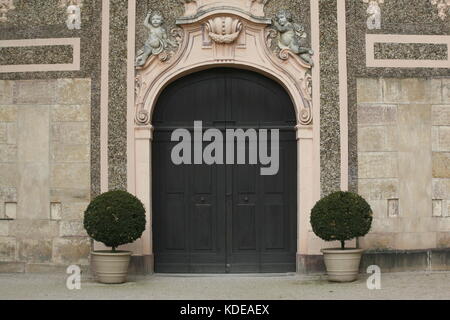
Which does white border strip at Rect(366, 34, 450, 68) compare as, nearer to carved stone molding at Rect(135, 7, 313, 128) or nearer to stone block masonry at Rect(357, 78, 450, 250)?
stone block masonry at Rect(357, 78, 450, 250)

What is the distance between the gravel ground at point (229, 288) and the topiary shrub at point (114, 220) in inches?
29.0

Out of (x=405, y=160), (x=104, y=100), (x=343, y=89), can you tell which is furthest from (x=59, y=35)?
(x=405, y=160)

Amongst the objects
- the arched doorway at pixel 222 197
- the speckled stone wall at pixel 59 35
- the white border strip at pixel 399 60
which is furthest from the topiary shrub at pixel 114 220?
the white border strip at pixel 399 60

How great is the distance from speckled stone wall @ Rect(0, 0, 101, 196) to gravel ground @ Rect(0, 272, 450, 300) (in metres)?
1.88

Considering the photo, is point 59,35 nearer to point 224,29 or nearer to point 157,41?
point 157,41

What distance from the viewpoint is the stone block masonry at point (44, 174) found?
13891 mm

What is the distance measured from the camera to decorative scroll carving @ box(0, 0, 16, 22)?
14312mm

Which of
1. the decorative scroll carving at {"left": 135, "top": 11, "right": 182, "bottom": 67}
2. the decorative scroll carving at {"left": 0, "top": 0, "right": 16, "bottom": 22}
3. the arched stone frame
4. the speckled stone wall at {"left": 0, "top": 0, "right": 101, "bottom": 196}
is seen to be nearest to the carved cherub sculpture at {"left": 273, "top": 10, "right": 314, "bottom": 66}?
the arched stone frame

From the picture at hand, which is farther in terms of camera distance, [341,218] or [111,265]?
[111,265]

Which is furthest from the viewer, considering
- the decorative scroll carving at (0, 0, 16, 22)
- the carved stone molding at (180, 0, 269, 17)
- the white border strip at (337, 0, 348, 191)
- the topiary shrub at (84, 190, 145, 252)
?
the decorative scroll carving at (0, 0, 16, 22)

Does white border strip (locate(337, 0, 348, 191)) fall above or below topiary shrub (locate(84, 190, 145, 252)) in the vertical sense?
above

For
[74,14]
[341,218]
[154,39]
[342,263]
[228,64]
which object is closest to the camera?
[341,218]

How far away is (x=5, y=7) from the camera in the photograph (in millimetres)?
14336

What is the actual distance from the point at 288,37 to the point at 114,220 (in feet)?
13.7
